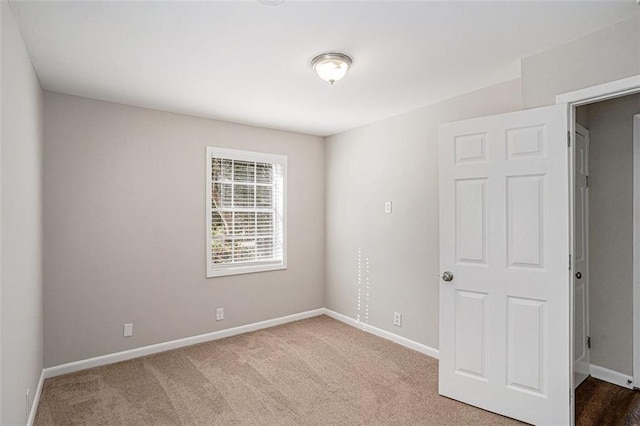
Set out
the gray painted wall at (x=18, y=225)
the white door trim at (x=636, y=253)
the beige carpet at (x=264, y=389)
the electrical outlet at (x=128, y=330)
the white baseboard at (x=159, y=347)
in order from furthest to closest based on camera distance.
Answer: the electrical outlet at (x=128, y=330)
the white baseboard at (x=159, y=347)
the white door trim at (x=636, y=253)
the beige carpet at (x=264, y=389)
the gray painted wall at (x=18, y=225)

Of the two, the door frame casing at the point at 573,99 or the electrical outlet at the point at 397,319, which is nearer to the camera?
the door frame casing at the point at 573,99

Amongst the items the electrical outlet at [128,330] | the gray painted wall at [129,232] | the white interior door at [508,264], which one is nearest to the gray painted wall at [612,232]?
the white interior door at [508,264]

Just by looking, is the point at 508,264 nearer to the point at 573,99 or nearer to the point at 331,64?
the point at 573,99

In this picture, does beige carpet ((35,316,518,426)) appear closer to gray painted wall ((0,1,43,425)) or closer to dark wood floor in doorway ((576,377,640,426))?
gray painted wall ((0,1,43,425))

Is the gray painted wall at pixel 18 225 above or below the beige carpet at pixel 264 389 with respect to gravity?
above

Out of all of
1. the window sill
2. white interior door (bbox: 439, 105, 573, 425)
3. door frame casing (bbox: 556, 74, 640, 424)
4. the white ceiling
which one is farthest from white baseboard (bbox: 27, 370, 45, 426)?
door frame casing (bbox: 556, 74, 640, 424)

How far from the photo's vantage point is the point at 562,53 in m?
2.32

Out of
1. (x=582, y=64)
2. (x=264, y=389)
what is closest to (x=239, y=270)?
(x=264, y=389)

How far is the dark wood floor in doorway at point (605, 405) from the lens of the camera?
7.98ft

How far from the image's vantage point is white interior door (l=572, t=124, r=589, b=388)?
2.93m

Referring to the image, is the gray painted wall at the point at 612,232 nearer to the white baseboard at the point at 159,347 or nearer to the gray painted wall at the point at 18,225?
the white baseboard at the point at 159,347

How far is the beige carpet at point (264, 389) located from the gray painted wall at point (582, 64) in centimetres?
225

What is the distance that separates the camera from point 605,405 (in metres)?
2.61

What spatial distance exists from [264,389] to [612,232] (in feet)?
10.4
